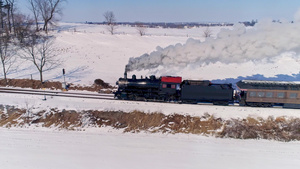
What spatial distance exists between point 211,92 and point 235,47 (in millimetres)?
6471

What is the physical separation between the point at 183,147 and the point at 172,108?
16.8 feet

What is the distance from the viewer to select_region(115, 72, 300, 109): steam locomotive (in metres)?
20.1

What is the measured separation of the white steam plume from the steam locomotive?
3.40 meters

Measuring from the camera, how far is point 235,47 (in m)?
23.4

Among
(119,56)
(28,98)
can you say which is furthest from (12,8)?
(28,98)

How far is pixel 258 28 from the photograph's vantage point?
23.6 m

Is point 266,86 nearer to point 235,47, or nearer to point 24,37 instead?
point 235,47

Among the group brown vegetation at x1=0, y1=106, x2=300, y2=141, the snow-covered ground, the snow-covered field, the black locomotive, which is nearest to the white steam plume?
the snow-covered field

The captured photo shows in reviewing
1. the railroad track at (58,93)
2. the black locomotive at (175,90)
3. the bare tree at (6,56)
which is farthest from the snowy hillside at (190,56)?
the railroad track at (58,93)

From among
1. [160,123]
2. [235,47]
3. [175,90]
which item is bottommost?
[160,123]

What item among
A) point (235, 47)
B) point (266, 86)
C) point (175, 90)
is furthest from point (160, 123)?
point (235, 47)

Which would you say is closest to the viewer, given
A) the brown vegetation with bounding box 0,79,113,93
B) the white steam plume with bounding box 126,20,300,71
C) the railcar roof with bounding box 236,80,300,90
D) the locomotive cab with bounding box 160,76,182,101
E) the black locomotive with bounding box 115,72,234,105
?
the railcar roof with bounding box 236,80,300,90

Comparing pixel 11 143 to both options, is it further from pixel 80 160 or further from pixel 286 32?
pixel 286 32

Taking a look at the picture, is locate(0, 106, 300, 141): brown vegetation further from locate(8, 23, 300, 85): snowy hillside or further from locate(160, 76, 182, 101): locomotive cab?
locate(8, 23, 300, 85): snowy hillside
